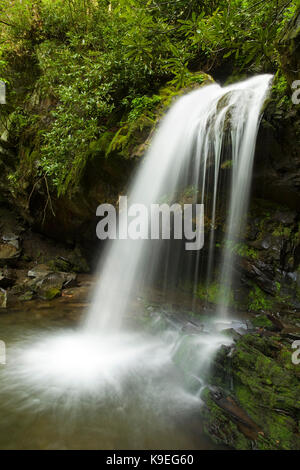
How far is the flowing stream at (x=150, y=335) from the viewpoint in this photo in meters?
2.49

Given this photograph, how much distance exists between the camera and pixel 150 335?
4941 mm

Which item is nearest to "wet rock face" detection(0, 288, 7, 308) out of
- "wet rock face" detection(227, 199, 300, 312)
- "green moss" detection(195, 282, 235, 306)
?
"green moss" detection(195, 282, 235, 306)

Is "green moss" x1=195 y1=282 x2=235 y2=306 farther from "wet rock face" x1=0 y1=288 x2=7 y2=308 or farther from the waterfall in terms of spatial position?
"wet rock face" x1=0 y1=288 x2=7 y2=308

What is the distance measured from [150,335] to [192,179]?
11.1 feet

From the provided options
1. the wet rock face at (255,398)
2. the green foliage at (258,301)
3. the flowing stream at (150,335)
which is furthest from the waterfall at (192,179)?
the wet rock face at (255,398)

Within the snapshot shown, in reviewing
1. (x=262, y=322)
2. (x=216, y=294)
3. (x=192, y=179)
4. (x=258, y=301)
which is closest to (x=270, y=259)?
(x=258, y=301)

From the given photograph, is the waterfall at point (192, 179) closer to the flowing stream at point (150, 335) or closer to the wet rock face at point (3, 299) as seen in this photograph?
the flowing stream at point (150, 335)

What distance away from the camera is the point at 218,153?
4805 mm

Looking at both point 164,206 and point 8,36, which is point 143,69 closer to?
point 164,206

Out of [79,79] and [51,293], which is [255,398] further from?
[79,79]

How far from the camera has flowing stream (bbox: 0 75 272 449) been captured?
8.16ft

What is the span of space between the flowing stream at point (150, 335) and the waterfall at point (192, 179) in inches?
0.9

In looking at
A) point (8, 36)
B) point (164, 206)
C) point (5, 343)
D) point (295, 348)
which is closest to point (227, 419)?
point (295, 348)

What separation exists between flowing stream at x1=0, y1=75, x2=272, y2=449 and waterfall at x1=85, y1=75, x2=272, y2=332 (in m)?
0.02
